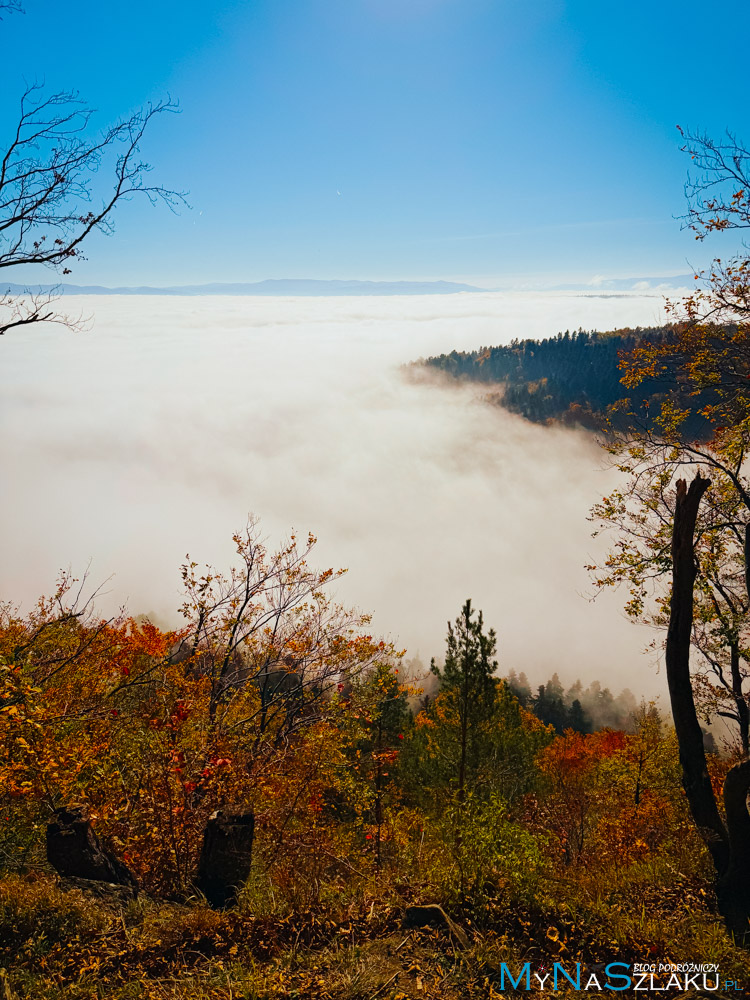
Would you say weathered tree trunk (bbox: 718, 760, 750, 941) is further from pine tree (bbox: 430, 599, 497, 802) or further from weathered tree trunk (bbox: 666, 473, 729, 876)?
pine tree (bbox: 430, 599, 497, 802)

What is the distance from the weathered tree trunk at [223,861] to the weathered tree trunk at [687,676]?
599 cm

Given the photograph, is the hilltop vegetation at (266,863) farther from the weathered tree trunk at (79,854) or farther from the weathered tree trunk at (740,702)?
the weathered tree trunk at (740,702)

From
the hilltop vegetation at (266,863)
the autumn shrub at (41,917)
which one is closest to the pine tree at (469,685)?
the hilltop vegetation at (266,863)

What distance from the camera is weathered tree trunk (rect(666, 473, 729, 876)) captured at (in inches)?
261

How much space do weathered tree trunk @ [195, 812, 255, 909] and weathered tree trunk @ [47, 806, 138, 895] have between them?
0.88 metres

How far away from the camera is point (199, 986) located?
470 centimetres

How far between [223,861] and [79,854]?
1.82 m

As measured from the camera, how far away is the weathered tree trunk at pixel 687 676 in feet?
21.8

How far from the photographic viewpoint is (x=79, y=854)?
21.8ft

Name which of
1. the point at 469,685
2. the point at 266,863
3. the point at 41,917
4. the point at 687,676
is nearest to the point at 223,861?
the point at 266,863

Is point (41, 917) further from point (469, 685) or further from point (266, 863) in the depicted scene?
point (469, 685)

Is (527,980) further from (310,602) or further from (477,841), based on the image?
(310,602)

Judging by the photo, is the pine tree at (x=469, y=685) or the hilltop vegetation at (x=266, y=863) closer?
the hilltop vegetation at (x=266, y=863)

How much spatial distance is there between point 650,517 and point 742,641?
3.08m
